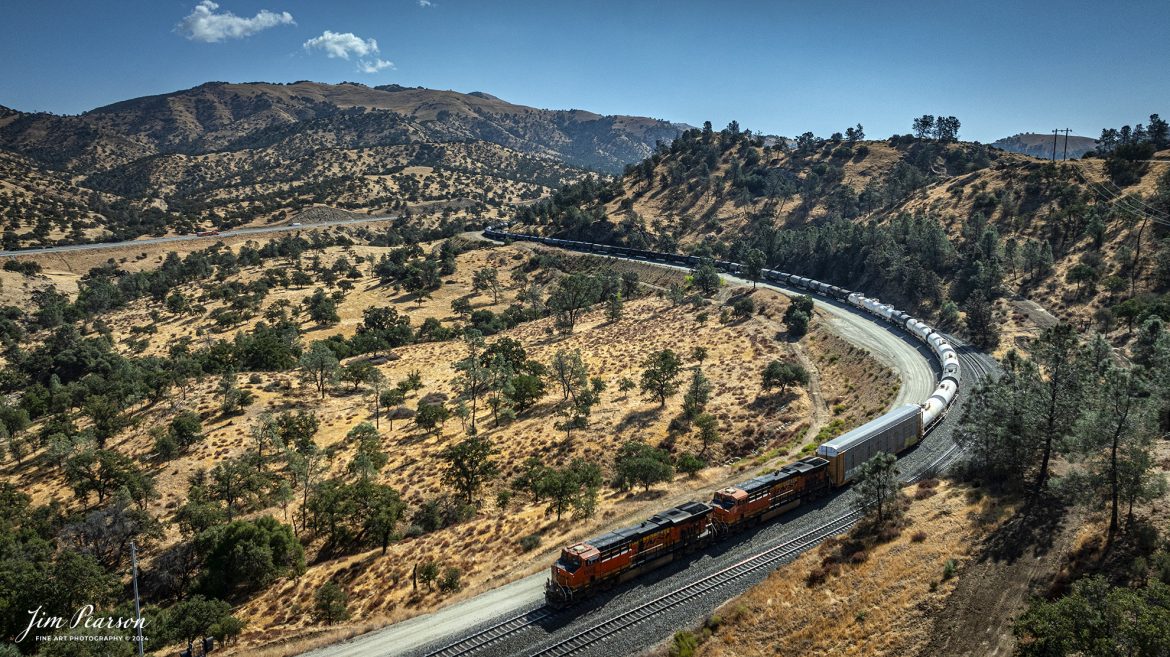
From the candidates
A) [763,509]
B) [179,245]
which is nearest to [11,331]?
[179,245]

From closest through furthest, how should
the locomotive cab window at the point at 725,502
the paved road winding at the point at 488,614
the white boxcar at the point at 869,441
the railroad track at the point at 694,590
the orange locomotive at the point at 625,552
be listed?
the railroad track at the point at 694,590, the paved road winding at the point at 488,614, the orange locomotive at the point at 625,552, the locomotive cab window at the point at 725,502, the white boxcar at the point at 869,441

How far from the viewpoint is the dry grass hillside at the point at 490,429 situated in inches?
1464

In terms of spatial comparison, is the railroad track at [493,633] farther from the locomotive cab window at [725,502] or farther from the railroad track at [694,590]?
the locomotive cab window at [725,502]

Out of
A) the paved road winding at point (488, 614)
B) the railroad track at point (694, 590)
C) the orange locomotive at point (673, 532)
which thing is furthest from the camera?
the orange locomotive at point (673, 532)

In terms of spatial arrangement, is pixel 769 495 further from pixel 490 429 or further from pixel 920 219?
pixel 920 219

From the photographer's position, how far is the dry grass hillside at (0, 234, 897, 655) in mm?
37188

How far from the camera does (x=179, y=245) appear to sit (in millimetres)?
166000

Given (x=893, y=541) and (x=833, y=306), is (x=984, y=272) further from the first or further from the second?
(x=893, y=541)

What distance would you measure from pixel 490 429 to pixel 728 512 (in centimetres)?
3174

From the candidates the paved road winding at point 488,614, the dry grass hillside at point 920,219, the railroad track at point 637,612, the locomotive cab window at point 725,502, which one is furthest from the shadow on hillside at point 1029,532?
the dry grass hillside at point 920,219

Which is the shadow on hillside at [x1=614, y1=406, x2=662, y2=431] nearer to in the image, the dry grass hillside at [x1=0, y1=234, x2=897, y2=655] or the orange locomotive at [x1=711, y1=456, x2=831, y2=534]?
the dry grass hillside at [x1=0, y1=234, x2=897, y2=655]

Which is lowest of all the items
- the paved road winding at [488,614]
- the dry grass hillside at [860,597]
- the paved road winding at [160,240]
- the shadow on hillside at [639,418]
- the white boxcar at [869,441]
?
the paved road winding at [488,614]

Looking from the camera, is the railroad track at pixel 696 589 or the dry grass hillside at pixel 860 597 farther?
the railroad track at pixel 696 589

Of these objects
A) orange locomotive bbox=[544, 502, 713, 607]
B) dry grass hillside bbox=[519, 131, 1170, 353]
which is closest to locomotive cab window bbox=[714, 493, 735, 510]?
orange locomotive bbox=[544, 502, 713, 607]
